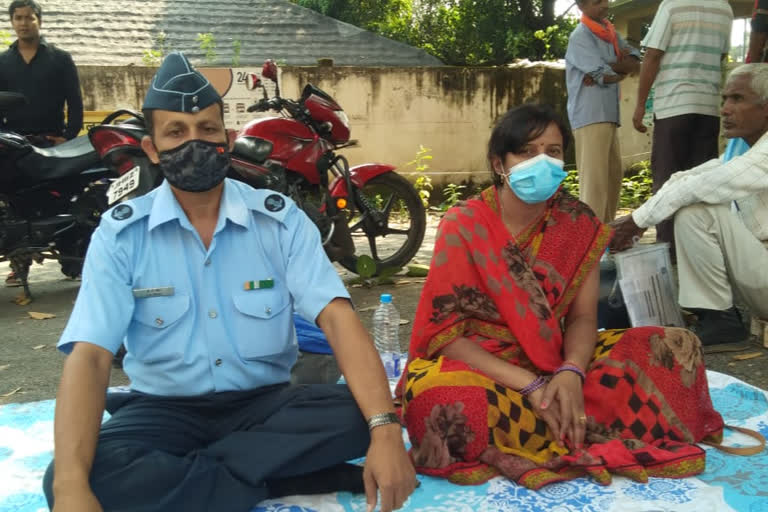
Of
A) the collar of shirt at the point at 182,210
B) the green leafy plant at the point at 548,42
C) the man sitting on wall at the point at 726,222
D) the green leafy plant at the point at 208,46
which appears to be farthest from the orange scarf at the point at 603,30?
the green leafy plant at the point at 548,42

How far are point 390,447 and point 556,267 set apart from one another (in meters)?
1.03

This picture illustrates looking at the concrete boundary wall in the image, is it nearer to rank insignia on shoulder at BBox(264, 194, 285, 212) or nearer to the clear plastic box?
the clear plastic box

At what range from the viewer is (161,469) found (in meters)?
1.84

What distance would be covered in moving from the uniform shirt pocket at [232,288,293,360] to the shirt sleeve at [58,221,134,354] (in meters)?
0.29

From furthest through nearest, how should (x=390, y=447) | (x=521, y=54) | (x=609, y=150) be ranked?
(x=521, y=54) < (x=609, y=150) < (x=390, y=447)

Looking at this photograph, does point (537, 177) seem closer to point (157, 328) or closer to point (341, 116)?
point (157, 328)

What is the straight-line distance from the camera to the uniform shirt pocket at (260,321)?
2.10 m

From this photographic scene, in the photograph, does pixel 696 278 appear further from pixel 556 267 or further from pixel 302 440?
pixel 302 440

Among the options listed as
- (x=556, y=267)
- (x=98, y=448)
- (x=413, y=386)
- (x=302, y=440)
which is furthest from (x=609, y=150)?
(x=98, y=448)

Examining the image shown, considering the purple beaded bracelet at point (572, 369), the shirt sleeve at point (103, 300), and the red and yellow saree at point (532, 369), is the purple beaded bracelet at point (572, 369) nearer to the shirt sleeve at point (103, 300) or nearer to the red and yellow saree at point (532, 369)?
the red and yellow saree at point (532, 369)

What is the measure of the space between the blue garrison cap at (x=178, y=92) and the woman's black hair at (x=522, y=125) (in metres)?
0.99

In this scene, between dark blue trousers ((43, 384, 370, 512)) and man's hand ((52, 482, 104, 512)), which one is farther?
dark blue trousers ((43, 384, 370, 512))

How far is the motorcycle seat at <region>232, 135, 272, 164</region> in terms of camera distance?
4.39m

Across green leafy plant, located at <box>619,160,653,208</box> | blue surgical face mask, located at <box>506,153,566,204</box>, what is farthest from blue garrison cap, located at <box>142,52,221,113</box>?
green leafy plant, located at <box>619,160,653,208</box>
